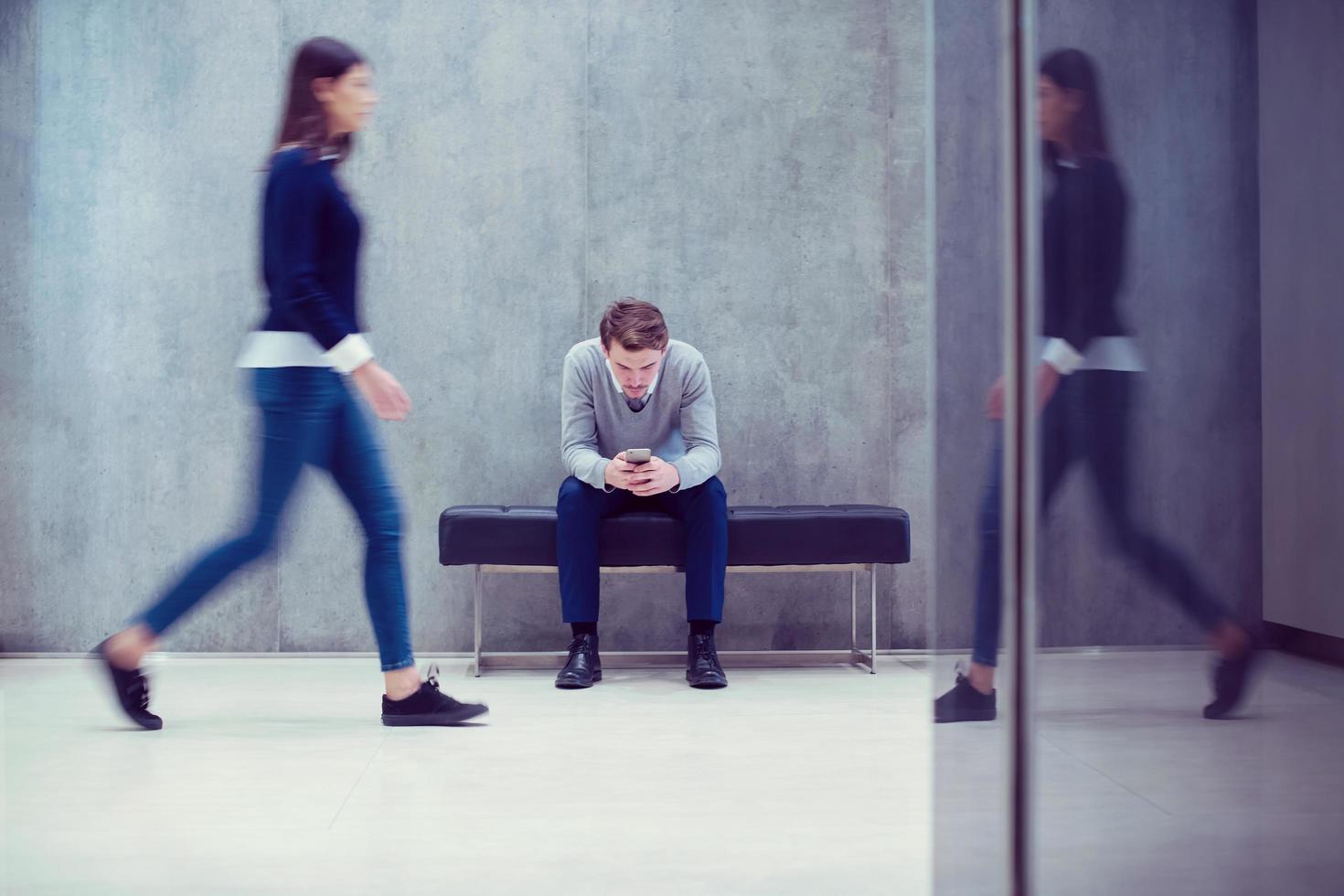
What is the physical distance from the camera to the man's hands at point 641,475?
3.07 metres

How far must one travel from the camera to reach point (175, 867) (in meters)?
1.38

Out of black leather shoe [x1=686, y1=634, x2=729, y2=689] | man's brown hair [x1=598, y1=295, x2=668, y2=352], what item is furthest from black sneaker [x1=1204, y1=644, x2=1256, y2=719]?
man's brown hair [x1=598, y1=295, x2=668, y2=352]

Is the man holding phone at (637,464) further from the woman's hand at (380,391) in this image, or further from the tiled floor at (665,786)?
the woman's hand at (380,391)

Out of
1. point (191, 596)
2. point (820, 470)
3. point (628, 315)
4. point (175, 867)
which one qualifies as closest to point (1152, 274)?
point (175, 867)

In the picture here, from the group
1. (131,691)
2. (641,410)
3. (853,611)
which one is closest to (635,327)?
(641,410)

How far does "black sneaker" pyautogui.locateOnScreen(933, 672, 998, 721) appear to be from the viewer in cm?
90

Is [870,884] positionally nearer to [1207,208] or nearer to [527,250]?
[1207,208]

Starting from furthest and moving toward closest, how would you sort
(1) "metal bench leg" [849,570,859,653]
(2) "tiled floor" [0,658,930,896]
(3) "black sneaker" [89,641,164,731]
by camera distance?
(1) "metal bench leg" [849,570,859,653] → (3) "black sneaker" [89,641,164,731] → (2) "tiled floor" [0,658,930,896]

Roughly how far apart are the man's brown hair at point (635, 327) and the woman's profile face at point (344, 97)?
953 mm

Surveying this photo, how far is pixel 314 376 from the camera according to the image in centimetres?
226

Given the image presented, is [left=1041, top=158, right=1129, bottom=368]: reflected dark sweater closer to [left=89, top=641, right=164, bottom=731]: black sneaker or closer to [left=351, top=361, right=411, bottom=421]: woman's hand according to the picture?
[left=351, top=361, right=411, bottom=421]: woman's hand

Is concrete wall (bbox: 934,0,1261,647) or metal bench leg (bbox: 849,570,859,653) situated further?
metal bench leg (bbox: 849,570,859,653)

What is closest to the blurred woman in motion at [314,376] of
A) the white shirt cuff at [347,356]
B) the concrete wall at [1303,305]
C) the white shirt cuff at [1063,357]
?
the white shirt cuff at [347,356]

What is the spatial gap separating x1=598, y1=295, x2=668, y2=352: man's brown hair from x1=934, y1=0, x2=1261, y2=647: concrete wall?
87.0 inches
